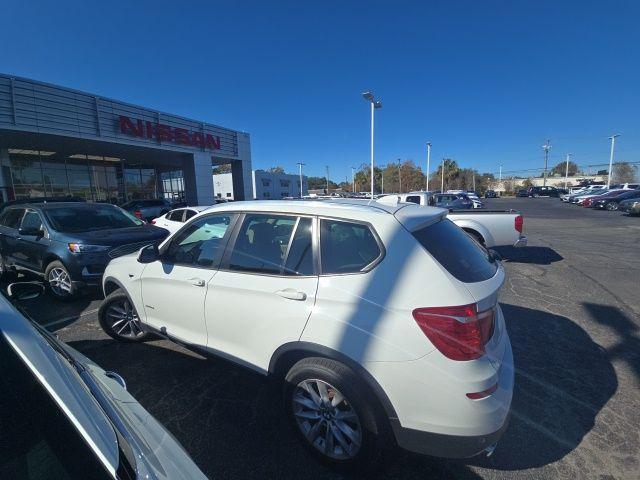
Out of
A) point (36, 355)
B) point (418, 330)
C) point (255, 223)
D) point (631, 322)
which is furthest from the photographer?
point (631, 322)

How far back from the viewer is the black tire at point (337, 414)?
195cm

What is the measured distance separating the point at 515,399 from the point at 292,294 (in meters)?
2.34

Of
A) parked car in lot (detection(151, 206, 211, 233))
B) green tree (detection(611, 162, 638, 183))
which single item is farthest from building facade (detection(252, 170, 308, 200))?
green tree (detection(611, 162, 638, 183))

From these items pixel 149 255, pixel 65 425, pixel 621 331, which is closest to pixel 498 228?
pixel 621 331

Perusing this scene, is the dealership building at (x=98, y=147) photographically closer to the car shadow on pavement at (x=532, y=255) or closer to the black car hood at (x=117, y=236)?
the black car hood at (x=117, y=236)

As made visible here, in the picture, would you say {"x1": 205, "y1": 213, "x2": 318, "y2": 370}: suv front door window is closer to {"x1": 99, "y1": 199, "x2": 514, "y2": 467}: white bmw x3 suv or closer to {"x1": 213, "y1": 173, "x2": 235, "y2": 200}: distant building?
{"x1": 99, "y1": 199, "x2": 514, "y2": 467}: white bmw x3 suv

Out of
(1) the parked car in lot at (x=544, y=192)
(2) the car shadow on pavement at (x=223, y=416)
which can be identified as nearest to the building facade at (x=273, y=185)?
(1) the parked car in lot at (x=544, y=192)

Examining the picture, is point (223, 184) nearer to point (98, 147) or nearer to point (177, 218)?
point (98, 147)

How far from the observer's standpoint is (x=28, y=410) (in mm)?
1113

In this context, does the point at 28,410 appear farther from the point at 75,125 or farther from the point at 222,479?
the point at 75,125

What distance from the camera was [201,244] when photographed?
3096mm

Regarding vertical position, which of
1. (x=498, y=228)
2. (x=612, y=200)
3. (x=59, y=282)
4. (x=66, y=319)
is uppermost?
(x=498, y=228)

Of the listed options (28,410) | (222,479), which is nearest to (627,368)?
(222,479)

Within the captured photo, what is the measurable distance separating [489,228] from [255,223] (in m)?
7.06
